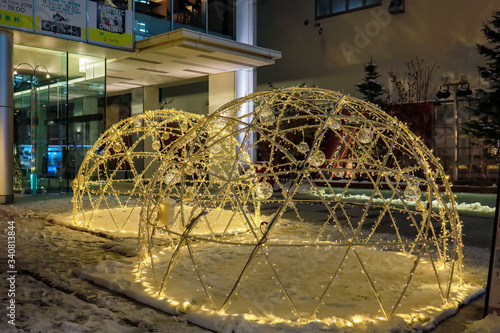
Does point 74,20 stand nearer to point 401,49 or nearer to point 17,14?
point 17,14

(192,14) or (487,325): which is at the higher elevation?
(192,14)

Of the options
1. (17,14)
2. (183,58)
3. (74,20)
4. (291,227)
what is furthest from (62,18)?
(291,227)

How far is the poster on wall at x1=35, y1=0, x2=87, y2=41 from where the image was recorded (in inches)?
398

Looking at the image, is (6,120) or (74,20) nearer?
(6,120)

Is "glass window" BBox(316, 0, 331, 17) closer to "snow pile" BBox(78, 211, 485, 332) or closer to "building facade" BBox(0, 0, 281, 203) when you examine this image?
"building facade" BBox(0, 0, 281, 203)

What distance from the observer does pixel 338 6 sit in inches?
655

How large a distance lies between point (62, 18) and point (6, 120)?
2564 mm

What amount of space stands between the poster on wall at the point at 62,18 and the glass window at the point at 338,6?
8.99 meters

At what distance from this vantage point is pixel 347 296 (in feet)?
12.2

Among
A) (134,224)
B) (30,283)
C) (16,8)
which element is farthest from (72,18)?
(30,283)

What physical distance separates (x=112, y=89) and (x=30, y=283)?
1451 centimetres

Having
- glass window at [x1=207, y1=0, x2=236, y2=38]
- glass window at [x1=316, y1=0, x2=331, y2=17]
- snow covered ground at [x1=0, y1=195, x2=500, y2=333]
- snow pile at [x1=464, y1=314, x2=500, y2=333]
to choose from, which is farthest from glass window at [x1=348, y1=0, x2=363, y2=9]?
snow pile at [x1=464, y1=314, x2=500, y2=333]

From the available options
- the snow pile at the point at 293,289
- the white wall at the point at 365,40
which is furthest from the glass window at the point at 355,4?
the snow pile at the point at 293,289

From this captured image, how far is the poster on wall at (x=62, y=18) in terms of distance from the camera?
10.1m
